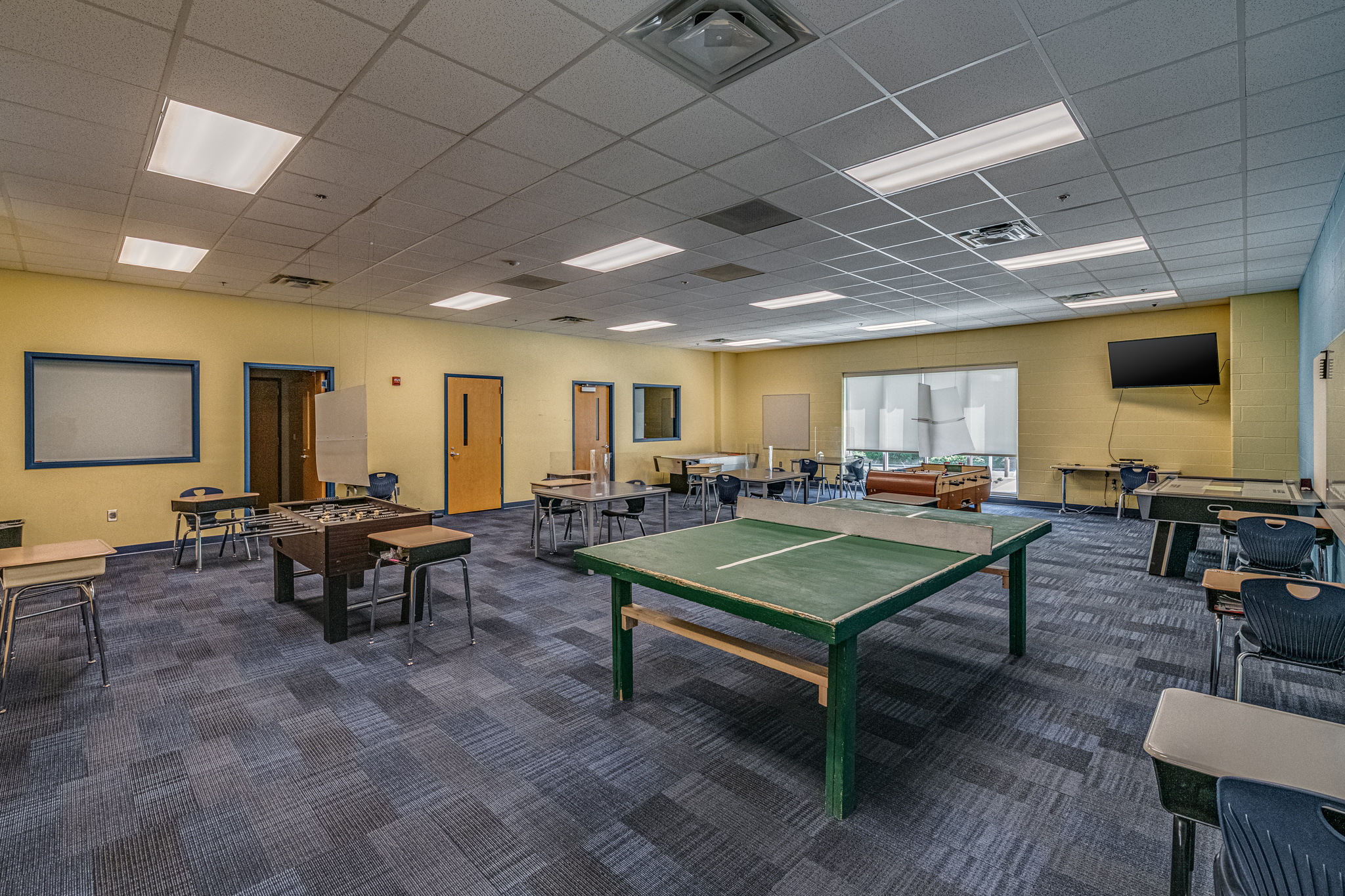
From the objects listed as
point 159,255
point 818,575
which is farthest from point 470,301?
point 818,575

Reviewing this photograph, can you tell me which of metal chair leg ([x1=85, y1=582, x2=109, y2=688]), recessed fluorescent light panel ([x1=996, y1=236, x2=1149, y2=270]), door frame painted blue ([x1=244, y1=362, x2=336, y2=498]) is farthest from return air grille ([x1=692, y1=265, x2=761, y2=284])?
metal chair leg ([x1=85, y1=582, x2=109, y2=688])

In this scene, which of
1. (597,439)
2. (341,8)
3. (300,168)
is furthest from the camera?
(597,439)

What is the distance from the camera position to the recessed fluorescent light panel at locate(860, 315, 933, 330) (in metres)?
9.44

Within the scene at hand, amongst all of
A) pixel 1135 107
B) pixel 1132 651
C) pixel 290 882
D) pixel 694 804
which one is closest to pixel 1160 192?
pixel 1135 107

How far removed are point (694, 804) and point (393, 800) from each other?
118 centimetres

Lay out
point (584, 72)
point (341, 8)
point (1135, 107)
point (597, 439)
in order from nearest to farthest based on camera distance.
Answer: point (341, 8), point (584, 72), point (1135, 107), point (597, 439)

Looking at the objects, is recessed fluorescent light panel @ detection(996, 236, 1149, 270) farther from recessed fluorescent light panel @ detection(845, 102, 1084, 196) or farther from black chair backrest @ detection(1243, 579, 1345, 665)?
black chair backrest @ detection(1243, 579, 1345, 665)

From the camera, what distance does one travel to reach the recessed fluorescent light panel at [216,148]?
3119 mm

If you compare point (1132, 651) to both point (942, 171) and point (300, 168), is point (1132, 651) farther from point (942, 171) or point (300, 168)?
point (300, 168)

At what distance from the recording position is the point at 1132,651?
3.79 metres

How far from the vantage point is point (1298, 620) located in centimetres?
236

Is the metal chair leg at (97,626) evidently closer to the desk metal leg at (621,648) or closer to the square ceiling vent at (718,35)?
the desk metal leg at (621,648)

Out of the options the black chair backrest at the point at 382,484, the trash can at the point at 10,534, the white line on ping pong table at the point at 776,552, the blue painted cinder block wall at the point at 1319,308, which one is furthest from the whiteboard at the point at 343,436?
the blue painted cinder block wall at the point at 1319,308

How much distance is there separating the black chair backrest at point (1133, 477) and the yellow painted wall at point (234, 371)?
8.17 meters
